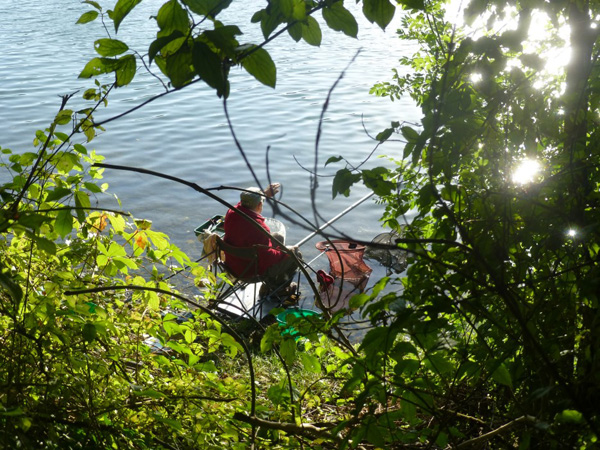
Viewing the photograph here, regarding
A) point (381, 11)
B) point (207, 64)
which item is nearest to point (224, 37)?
point (207, 64)

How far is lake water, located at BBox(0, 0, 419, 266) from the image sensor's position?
9188 mm

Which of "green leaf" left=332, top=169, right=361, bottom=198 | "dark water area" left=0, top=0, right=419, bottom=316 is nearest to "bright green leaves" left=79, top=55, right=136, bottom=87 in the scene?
"green leaf" left=332, top=169, right=361, bottom=198

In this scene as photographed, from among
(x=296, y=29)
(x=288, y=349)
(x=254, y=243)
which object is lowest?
(x=288, y=349)

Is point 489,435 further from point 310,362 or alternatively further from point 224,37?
point 224,37

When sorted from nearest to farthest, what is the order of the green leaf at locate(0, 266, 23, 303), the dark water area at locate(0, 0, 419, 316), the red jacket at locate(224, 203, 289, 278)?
the green leaf at locate(0, 266, 23, 303) < the red jacket at locate(224, 203, 289, 278) < the dark water area at locate(0, 0, 419, 316)

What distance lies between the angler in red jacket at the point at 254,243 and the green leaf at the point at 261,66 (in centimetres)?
407

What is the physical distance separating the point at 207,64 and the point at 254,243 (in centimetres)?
439

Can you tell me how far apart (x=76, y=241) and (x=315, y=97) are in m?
12.5

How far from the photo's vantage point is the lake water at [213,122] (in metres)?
9.19

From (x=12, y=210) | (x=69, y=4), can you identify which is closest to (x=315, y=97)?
(x=12, y=210)

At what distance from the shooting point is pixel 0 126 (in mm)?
12195

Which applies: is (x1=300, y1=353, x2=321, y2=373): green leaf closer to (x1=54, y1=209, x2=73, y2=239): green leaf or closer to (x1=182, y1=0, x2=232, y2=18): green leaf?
(x1=54, y1=209, x2=73, y2=239): green leaf

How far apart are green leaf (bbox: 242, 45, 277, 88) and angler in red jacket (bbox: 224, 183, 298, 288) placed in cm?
407

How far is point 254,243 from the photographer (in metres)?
5.43
